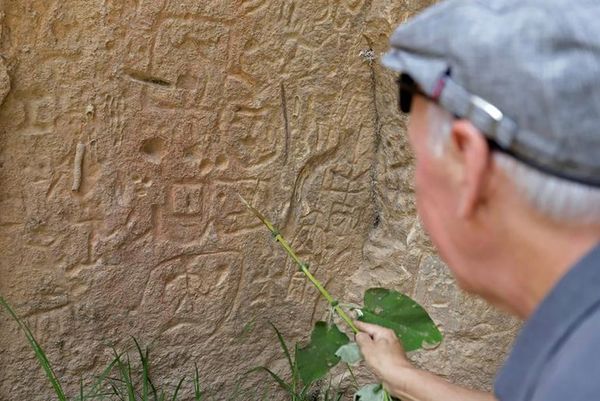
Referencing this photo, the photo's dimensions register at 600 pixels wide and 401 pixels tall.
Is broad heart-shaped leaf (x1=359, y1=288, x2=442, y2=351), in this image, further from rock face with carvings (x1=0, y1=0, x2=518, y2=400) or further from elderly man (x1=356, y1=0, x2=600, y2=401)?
rock face with carvings (x1=0, y1=0, x2=518, y2=400)

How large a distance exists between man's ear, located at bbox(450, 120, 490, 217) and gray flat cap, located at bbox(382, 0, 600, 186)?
1cm

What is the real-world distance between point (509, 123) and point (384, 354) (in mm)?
698

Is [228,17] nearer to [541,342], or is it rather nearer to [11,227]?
[11,227]

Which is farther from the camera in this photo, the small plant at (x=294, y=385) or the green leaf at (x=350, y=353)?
the small plant at (x=294, y=385)

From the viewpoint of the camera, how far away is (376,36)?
2.17 meters

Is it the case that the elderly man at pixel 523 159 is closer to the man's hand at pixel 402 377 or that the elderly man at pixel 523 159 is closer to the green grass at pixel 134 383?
the man's hand at pixel 402 377

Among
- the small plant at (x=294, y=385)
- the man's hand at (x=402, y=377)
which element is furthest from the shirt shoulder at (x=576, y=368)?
the small plant at (x=294, y=385)

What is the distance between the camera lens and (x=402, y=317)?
1470 millimetres

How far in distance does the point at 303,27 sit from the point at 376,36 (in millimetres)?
194

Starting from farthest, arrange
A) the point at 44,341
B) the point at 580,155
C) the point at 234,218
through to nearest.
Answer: the point at 234,218 → the point at 44,341 → the point at 580,155

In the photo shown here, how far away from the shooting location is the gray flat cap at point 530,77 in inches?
28.3

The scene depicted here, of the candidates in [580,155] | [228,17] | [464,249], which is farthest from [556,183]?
[228,17]

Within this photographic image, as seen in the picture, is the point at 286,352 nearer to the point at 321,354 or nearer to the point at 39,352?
the point at 39,352

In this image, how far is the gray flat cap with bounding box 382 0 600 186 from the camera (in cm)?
72
